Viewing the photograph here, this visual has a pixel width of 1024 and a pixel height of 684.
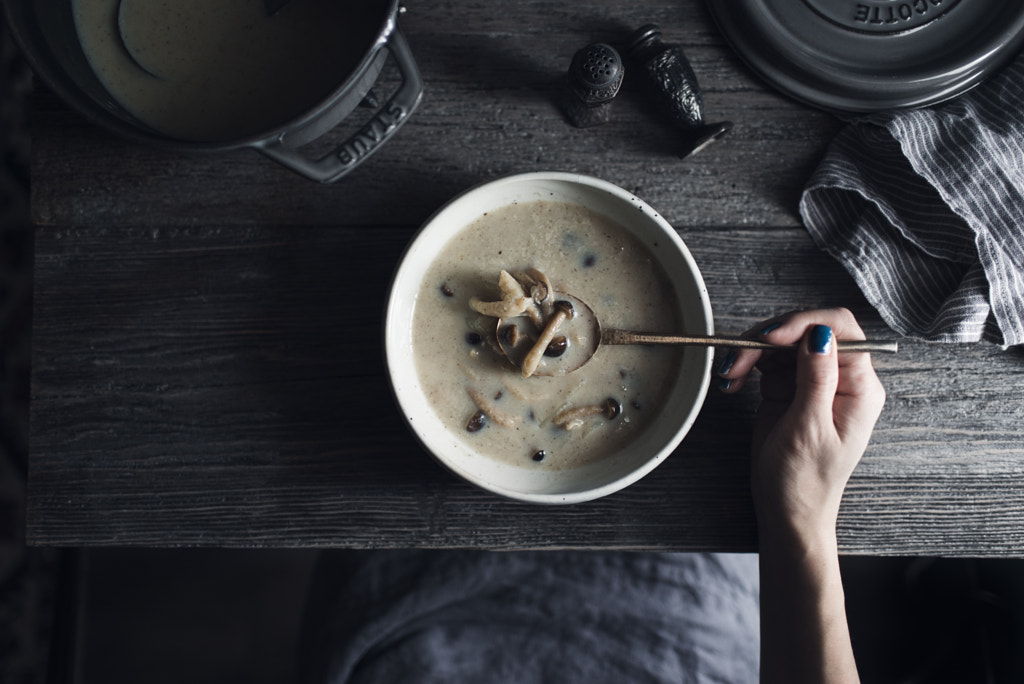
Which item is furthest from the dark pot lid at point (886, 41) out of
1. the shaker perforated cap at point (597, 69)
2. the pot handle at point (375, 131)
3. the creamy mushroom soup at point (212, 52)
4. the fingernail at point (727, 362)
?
the creamy mushroom soup at point (212, 52)

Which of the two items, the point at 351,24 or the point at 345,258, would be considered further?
the point at 345,258

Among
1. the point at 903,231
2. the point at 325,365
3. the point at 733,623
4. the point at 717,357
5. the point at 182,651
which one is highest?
the point at 903,231

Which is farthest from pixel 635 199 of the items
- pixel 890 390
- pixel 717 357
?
pixel 890 390

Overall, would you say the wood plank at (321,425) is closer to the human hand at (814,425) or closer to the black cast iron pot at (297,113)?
the human hand at (814,425)

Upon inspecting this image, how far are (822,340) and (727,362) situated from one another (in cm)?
17

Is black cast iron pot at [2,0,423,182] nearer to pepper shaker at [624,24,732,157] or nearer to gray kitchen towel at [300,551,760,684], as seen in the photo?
pepper shaker at [624,24,732,157]

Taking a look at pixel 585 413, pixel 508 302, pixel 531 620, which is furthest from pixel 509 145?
pixel 531 620

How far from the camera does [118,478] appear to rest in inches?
51.6

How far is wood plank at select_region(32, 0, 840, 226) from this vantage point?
1322mm

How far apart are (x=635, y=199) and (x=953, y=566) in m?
1.59

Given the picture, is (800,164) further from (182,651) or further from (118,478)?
(182,651)

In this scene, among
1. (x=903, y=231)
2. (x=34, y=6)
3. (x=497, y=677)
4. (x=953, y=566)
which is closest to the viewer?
(x=34, y=6)

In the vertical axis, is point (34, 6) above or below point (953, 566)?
above

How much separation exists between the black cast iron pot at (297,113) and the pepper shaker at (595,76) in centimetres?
28
